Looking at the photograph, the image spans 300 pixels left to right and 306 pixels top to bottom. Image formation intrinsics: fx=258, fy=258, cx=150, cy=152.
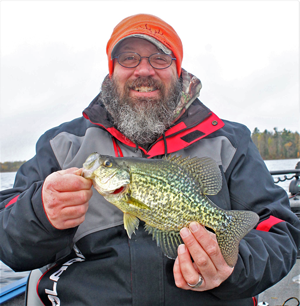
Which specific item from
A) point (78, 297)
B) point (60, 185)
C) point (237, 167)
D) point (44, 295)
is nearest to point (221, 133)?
point (237, 167)

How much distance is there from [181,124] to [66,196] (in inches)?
60.1

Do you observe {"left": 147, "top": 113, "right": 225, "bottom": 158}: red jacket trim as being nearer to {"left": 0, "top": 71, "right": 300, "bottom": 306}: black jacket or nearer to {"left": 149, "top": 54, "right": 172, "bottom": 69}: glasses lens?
{"left": 0, "top": 71, "right": 300, "bottom": 306}: black jacket

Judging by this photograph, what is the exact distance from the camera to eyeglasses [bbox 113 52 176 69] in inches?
124

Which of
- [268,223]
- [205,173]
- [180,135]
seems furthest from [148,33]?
[268,223]

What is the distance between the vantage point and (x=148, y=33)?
3023 mm

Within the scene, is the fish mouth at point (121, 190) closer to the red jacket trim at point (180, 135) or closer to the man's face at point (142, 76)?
the red jacket trim at point (180, 135)

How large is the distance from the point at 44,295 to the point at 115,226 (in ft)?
2.89

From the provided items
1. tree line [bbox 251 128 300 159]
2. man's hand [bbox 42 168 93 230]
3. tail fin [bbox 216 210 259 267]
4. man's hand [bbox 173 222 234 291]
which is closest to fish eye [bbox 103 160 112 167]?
man's hand [bbox 42 168 93 230]

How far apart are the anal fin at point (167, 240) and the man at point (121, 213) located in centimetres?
12

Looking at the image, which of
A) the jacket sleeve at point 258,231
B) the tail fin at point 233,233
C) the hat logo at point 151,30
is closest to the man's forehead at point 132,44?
the hat logo at point 151,30

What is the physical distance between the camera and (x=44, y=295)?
2.36 m

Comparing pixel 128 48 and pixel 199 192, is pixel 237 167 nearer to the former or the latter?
pixel 199 192

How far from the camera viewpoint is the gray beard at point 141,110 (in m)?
2.86

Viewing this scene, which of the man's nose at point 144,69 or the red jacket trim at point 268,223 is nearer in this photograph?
the red jacket trim at point 268,223
